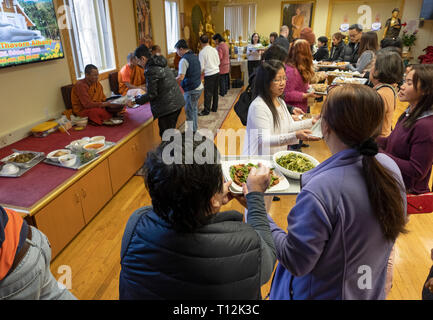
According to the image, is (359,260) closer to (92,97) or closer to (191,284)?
(191,284)

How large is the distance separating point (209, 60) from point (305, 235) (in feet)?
15.7

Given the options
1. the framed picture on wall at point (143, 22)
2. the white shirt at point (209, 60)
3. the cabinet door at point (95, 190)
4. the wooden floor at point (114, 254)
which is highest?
the framed picture on wall at point (143, 22)

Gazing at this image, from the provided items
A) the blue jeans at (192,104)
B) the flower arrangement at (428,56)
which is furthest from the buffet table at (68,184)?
the flower arrangement at (428,56)

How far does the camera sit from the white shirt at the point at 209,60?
5.19 meters

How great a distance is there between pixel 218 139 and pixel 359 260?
12.1 feet

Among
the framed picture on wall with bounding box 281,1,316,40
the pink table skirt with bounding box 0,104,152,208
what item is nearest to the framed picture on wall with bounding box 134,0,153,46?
the pink table skirt with bounding box 0,104,152,208

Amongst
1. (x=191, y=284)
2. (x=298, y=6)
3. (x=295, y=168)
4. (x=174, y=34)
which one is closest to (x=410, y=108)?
(x=295, y=168)

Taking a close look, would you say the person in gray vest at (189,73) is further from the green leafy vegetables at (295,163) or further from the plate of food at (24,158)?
the green leafy vegetables at (295,163)

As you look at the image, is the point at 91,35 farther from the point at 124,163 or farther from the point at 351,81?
the point at 351,81

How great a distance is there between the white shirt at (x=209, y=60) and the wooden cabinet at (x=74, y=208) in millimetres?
Answer: 3199

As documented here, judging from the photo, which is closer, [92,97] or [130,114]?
[92,97]

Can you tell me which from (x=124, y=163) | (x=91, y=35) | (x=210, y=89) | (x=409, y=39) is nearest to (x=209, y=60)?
(x=210, y=89)

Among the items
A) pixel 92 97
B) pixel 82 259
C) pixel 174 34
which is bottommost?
pixel 82 259

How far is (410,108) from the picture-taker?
1652 millimetres
